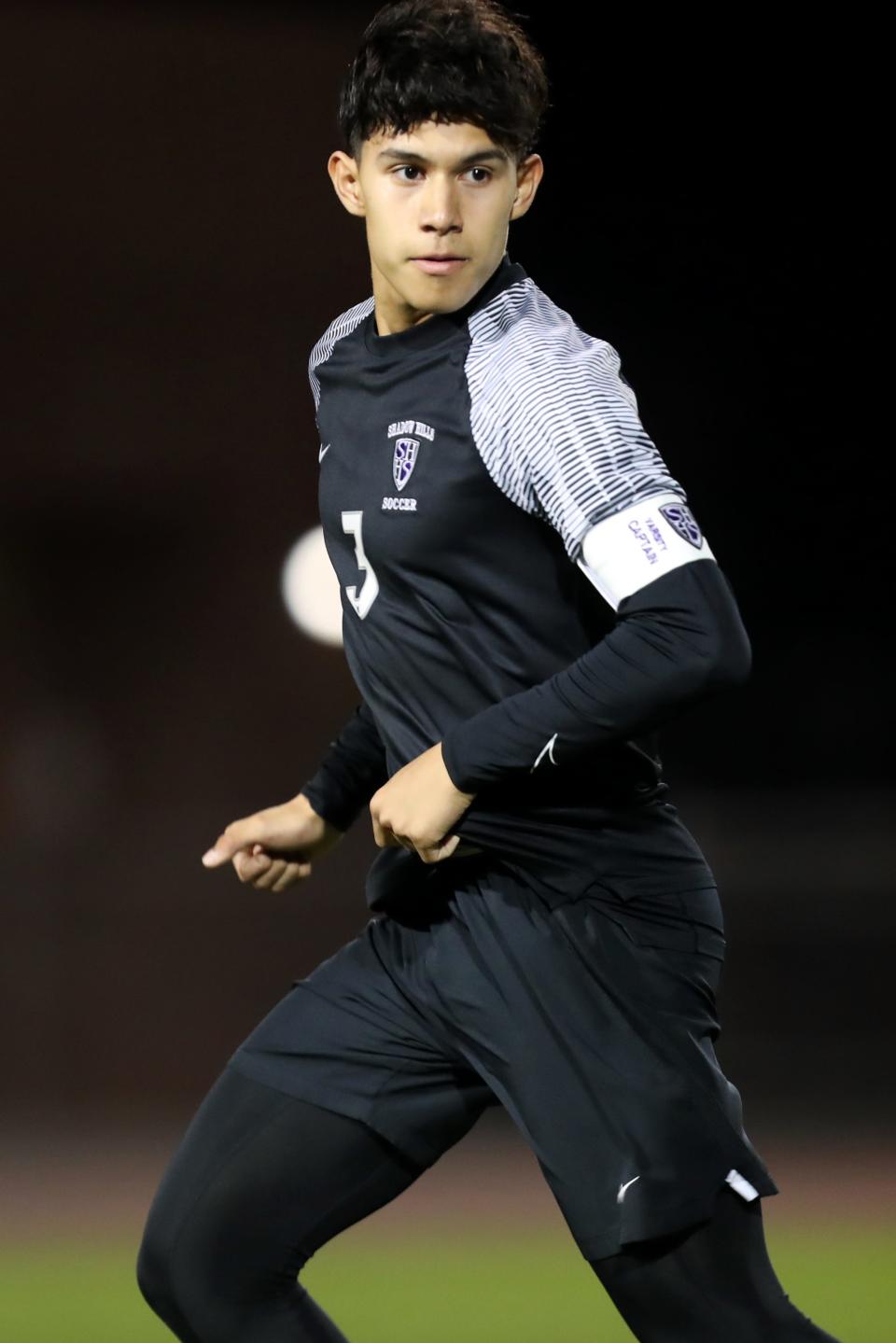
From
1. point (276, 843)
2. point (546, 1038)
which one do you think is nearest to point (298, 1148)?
point (546, 1038)

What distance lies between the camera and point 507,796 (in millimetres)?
1902

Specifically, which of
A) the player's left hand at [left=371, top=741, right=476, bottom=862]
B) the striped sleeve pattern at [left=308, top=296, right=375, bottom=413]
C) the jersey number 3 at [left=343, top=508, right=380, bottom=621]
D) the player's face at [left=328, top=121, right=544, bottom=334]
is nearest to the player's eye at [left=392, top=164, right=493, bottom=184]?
the player's face at [left=328, top=121, right=544, bottom=334]

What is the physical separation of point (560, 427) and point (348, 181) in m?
0.54

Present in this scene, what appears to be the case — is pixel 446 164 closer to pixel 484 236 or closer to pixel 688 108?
pixel 484 236

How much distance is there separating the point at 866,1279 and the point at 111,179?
226 inches

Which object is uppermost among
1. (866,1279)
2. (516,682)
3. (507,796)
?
(516,682)

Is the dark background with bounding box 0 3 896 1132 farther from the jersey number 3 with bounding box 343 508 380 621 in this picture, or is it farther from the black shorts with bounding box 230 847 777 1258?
the jersey number 3 with bounding box 343 508 380 621

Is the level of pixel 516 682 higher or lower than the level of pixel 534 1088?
higher

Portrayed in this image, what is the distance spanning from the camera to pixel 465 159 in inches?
74.7

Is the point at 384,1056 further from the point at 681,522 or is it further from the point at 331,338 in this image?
the point at 331,338

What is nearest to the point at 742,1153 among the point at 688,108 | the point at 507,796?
the point at 507,796

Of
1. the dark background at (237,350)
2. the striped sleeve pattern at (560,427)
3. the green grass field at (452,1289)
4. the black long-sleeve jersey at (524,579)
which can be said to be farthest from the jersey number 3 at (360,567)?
the dark background at (237,350)

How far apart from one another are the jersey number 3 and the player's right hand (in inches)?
14.5

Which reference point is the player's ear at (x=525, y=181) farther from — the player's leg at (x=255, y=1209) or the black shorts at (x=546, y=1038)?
the player's leg at (x=255, y=1209)
